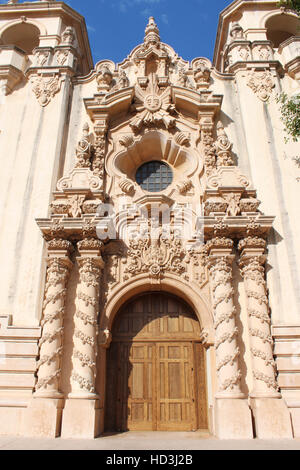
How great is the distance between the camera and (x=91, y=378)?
29.4ft

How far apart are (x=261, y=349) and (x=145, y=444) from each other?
351 cm

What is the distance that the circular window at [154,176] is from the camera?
12.4m

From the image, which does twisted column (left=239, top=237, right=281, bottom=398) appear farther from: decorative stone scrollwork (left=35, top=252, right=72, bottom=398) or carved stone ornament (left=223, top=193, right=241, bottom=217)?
decorative stone scrollwork (left=35, top=252, right=72, bottom=398)

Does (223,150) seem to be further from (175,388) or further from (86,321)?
(175,388)

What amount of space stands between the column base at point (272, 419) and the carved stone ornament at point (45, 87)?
11.4 metres

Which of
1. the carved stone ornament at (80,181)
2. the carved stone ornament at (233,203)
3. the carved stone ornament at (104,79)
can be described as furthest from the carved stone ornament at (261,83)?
the carved stone ornament at (80,181)

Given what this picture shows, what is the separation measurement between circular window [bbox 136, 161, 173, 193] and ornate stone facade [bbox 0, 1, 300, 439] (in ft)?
0.18

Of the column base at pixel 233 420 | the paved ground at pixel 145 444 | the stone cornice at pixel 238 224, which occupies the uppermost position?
the stone cornice at pixel 238 224

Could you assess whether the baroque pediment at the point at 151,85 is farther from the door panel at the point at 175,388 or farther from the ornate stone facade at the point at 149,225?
the door panel at the point at 175,388

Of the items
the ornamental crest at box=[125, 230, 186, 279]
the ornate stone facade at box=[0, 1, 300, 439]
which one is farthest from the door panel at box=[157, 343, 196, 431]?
the ornamental crest at box=[125, 230, 186, 279]

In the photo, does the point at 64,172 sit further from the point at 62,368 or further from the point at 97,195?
the point at 62,368

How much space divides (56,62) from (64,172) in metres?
4.90

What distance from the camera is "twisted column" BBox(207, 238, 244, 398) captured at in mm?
8750
